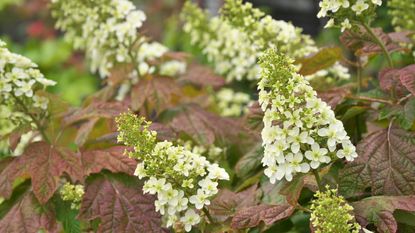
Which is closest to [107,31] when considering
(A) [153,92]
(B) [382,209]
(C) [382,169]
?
(A) [153,92]

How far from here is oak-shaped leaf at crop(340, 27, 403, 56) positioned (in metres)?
2.67

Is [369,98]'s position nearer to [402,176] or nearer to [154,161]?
[402,176]

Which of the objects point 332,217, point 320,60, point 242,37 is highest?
point 242,37

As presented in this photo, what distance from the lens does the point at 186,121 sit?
3.16 meters

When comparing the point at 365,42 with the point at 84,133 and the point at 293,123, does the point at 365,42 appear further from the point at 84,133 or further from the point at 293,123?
the point at 84,133

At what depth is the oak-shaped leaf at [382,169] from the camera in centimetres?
231

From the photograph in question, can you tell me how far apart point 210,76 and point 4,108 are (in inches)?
48.1

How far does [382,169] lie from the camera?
7.70ft

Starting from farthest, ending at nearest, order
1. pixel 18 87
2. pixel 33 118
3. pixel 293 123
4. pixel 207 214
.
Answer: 1. pixel 33 118
2. pixel 18 87
3. pixel 207 214
4. pixel 293 123

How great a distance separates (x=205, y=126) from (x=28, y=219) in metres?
0.94

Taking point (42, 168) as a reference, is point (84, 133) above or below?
above

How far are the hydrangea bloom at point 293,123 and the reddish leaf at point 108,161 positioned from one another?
2.20 ft

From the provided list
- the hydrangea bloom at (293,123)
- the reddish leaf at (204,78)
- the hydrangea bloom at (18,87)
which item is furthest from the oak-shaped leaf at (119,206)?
the reddish leaf at (204,78)

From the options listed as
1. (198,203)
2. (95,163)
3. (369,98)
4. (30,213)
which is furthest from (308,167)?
(30,213)
